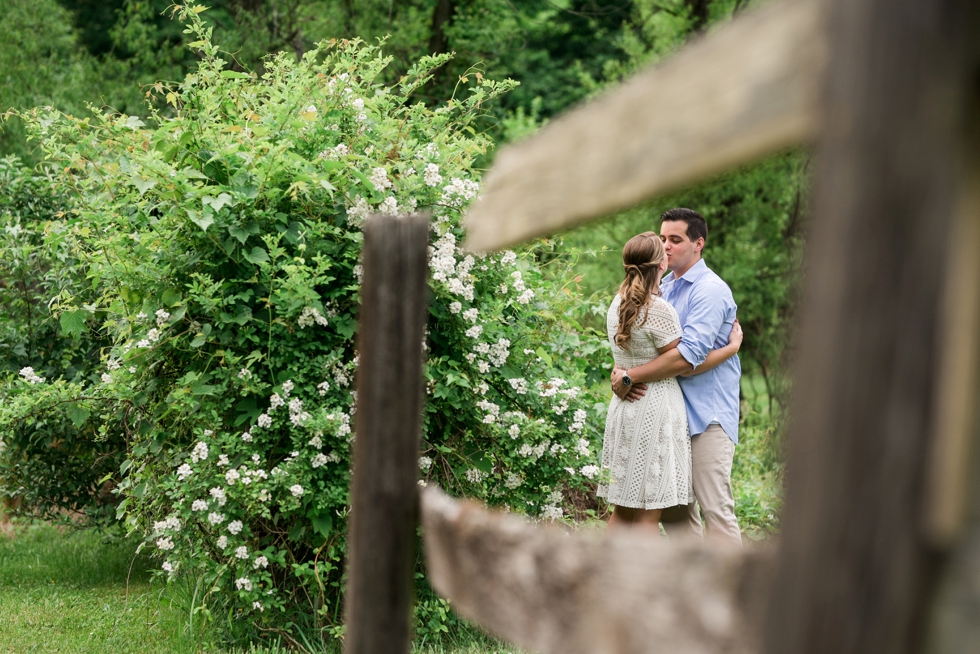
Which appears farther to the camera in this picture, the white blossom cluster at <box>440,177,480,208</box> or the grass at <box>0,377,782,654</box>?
the grass at <box>0,377,782,654</box>

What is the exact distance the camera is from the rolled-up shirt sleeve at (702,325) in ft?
15.3

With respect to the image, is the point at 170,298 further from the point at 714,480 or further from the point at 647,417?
the point at 714,480

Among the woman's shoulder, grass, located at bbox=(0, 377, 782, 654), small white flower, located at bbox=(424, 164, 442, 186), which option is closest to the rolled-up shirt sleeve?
the woman's shoulder

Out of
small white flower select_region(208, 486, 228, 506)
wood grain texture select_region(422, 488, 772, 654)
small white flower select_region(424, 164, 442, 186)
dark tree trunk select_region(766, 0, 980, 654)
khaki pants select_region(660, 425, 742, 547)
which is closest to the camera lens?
dark tree trunk select_region(766, 0, 980, 654)

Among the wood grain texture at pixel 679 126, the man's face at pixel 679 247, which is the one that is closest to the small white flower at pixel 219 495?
the man's face at pixel 679 247

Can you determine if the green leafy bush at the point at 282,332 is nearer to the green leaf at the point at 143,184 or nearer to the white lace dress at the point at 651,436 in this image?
the green leaf at the point at 143,184

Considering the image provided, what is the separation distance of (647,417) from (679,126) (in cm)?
368

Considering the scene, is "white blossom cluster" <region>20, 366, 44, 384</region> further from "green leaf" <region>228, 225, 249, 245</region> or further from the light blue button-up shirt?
the light blue button-up shirt

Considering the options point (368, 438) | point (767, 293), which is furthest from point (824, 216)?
point (767, 293)

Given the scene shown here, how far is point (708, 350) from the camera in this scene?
15.6 ft

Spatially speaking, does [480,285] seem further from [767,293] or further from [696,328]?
[767,293]

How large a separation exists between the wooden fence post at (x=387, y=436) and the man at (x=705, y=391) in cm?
317

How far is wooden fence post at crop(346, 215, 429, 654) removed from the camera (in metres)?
1.61

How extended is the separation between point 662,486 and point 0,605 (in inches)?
156
